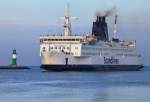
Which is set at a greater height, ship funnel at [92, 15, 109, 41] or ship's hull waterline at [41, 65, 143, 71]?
ship funnel at [92, 15, 109, 41]

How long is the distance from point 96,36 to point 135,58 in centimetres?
1234

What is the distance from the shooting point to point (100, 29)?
122 metres

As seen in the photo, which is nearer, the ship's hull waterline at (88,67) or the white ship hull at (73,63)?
the white ship hull at (73,63)

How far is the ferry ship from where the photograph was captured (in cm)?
10862

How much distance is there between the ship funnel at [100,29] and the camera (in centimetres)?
12100

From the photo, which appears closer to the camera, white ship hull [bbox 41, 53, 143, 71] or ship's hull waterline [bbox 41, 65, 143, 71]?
white ship hull [bbox 41, 53, 143, 71]

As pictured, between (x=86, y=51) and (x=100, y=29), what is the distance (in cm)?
1148

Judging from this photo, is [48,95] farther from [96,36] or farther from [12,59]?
[12,59]

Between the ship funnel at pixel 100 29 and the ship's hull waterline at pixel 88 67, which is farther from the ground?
the ship funnel at pixel 100 29

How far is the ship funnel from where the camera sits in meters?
121

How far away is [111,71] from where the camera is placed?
394 feet

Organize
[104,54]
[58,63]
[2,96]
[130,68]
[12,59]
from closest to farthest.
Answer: [2,96], [58,63], [104,54], [130,68], [12,59]

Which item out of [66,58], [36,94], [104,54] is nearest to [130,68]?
[104,54]

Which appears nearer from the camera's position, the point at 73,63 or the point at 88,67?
the point at 73,63
